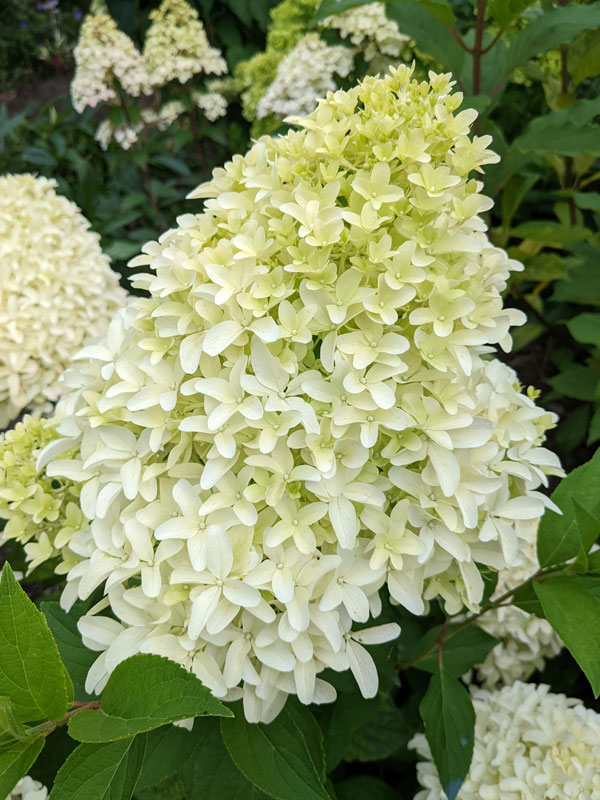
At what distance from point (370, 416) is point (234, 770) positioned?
58 centimetres

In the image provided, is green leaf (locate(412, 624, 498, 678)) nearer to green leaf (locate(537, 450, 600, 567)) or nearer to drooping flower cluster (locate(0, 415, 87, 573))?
green leaf (locate(537, 450, 600, 567))

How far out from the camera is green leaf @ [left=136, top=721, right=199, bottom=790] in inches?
35.5

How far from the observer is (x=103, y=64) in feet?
7.79

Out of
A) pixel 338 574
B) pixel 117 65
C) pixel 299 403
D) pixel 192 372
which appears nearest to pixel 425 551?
pixel 338 574

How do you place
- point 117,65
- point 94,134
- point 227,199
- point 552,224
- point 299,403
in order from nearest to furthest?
point 299,403 → point 227,199 → point 552,224 → point 117,65 → point 94,134

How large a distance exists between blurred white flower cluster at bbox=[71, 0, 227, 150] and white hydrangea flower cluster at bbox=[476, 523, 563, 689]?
2.08 metres

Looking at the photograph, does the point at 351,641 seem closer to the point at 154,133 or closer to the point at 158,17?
the point at 158,17

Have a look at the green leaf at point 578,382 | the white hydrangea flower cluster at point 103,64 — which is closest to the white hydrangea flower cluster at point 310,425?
the green leaf at point 578,382

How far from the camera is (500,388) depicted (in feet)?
2.97

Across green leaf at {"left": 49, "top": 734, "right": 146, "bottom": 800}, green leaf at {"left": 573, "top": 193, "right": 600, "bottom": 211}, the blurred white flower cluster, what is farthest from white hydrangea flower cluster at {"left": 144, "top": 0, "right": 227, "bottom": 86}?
green leaf at {"left": 49, "top": 734, "right": 146, "bottom": 800}

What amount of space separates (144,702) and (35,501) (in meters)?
0.49

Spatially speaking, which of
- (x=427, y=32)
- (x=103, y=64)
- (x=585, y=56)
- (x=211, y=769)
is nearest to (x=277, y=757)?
(x=211, y=769)

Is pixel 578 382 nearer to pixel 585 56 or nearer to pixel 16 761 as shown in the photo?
pixel 585 56

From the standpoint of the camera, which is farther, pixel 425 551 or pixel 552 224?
pixel 552 224
